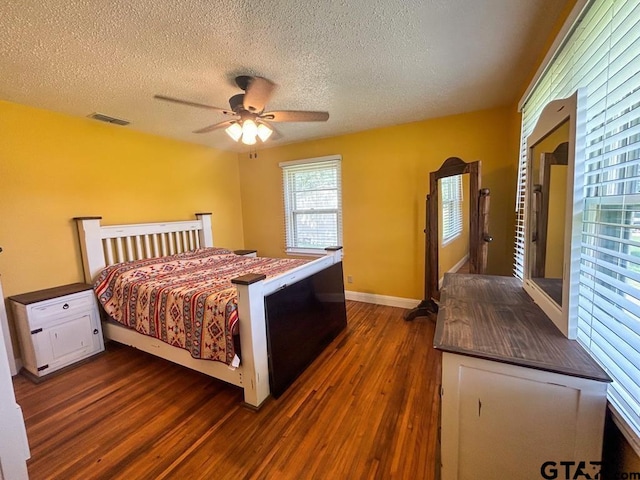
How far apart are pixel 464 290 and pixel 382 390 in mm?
946

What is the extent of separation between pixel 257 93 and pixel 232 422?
Result: 2.17 m

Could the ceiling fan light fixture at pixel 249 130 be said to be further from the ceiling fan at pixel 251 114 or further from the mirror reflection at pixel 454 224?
the mirror reflection at pixel 454 224

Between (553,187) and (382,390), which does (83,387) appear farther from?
(553,187)

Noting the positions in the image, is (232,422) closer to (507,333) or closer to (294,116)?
(507,333)

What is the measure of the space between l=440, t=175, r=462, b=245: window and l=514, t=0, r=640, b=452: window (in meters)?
1.53

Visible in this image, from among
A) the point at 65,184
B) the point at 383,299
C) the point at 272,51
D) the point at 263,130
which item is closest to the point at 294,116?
the point at 263,130

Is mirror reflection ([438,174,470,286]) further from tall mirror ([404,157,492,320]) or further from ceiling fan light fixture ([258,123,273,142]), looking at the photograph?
ceiling fan light fixture ([258,123,273,142])

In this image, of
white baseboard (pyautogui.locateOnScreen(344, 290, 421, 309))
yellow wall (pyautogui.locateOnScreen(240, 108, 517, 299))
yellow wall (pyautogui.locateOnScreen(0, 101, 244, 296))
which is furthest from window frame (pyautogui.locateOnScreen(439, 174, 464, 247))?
yellow wall (pyautogui.locateOnScreen(0, 101, 244, 296))

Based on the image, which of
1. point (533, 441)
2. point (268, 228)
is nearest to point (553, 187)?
point (533, 441)

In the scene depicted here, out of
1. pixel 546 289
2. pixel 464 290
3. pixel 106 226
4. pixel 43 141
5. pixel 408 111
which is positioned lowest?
pixel 464 290

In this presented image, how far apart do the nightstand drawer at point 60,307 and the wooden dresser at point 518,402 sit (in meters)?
3.02

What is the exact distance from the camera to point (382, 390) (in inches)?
76.8

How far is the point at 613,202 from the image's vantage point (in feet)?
2.93

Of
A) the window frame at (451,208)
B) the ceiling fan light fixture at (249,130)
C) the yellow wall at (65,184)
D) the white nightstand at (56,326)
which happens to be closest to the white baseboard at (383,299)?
the window frame at (451,208)
